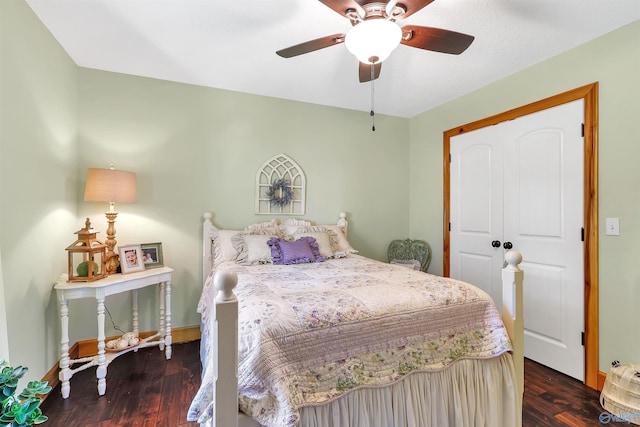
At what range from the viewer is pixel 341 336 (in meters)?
1.24

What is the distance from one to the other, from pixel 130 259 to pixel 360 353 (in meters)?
2.01

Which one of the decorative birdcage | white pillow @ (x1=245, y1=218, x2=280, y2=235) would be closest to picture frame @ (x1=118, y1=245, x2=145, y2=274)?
the decorative birdcage

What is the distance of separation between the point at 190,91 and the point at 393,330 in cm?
275

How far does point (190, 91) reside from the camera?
2.83m

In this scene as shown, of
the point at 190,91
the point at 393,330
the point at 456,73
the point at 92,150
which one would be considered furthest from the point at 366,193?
the point at 92,150

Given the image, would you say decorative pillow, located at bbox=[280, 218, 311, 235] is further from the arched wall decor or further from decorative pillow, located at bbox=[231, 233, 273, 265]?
decorative pillow, located at bbox=[231, 233, 273, 265]

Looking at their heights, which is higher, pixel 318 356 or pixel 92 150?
pixel 92 150

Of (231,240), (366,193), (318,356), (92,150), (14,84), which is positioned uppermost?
(14,84)

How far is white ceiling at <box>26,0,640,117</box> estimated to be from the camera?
5.84 ft

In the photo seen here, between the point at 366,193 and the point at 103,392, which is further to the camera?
the point at 366,193

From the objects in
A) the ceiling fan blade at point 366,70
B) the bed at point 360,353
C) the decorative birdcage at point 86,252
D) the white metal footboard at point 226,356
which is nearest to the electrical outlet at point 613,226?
the bed at point 360,353

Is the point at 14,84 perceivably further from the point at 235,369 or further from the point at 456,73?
the point at 456,73

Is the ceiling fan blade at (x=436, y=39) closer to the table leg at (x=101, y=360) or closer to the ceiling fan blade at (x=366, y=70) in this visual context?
the ceiling fan blade at (x=366, y=70)

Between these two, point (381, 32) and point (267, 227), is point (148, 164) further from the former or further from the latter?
point (381, 32)
